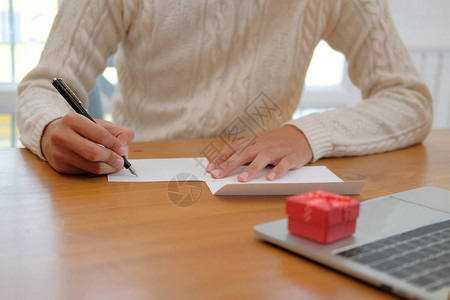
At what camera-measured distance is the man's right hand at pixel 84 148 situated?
692 mm

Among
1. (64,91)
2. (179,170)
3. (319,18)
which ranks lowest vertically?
(179,170)

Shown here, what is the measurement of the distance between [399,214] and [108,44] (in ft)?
2.70

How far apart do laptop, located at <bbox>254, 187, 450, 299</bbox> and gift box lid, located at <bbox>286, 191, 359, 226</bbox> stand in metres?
0.02

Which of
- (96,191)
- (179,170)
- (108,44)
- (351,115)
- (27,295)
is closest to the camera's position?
(27,295)

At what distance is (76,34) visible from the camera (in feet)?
3.31

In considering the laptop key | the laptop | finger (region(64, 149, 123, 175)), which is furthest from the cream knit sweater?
the laptop key

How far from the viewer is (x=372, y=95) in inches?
45.1

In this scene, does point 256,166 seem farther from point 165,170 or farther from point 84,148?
point 84,148

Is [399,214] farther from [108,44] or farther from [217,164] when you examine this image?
[108,44]

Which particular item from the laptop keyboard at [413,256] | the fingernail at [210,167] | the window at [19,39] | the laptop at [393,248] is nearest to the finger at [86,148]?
the fingernail at [210,167]

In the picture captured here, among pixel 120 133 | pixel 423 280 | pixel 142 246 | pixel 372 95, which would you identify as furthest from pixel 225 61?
pixel 423 280

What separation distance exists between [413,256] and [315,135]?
0.49m

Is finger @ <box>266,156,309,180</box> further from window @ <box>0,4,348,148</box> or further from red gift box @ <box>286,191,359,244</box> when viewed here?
window @ <box>0,4,348,148</box>

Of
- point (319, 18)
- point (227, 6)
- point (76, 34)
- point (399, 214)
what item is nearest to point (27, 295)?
point (399, 214)
